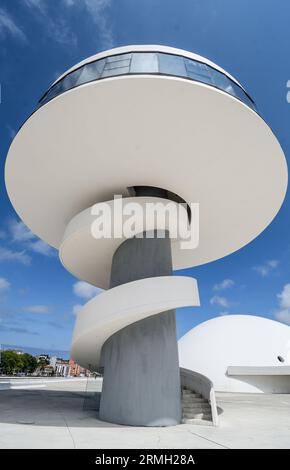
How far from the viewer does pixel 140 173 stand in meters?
10.8

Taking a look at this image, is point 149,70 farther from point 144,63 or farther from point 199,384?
point 199,384

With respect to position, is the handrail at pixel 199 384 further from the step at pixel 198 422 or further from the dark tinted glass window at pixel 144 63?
the dark tinted glass window at pixel 144 63

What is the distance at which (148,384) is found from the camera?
9.61 meters

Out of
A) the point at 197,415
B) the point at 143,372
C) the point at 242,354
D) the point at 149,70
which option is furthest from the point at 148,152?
the point at 242,354

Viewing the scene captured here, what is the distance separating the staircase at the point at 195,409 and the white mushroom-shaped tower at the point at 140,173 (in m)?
0.78

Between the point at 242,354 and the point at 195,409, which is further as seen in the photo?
the point at 242,354

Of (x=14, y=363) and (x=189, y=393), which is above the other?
(x=14, y=363)

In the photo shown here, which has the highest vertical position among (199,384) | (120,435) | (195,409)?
(199,384)

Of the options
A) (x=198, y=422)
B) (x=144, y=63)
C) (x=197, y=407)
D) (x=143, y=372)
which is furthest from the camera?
(x=197, y=407)

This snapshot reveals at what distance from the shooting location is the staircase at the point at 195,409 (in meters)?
9.90

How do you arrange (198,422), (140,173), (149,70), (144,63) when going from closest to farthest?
(149,70) → (144,63) → (198,422) → (140,173)

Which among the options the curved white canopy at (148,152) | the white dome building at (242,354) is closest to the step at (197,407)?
the curved white canopy at (148,152)

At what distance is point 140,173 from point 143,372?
6.24m
